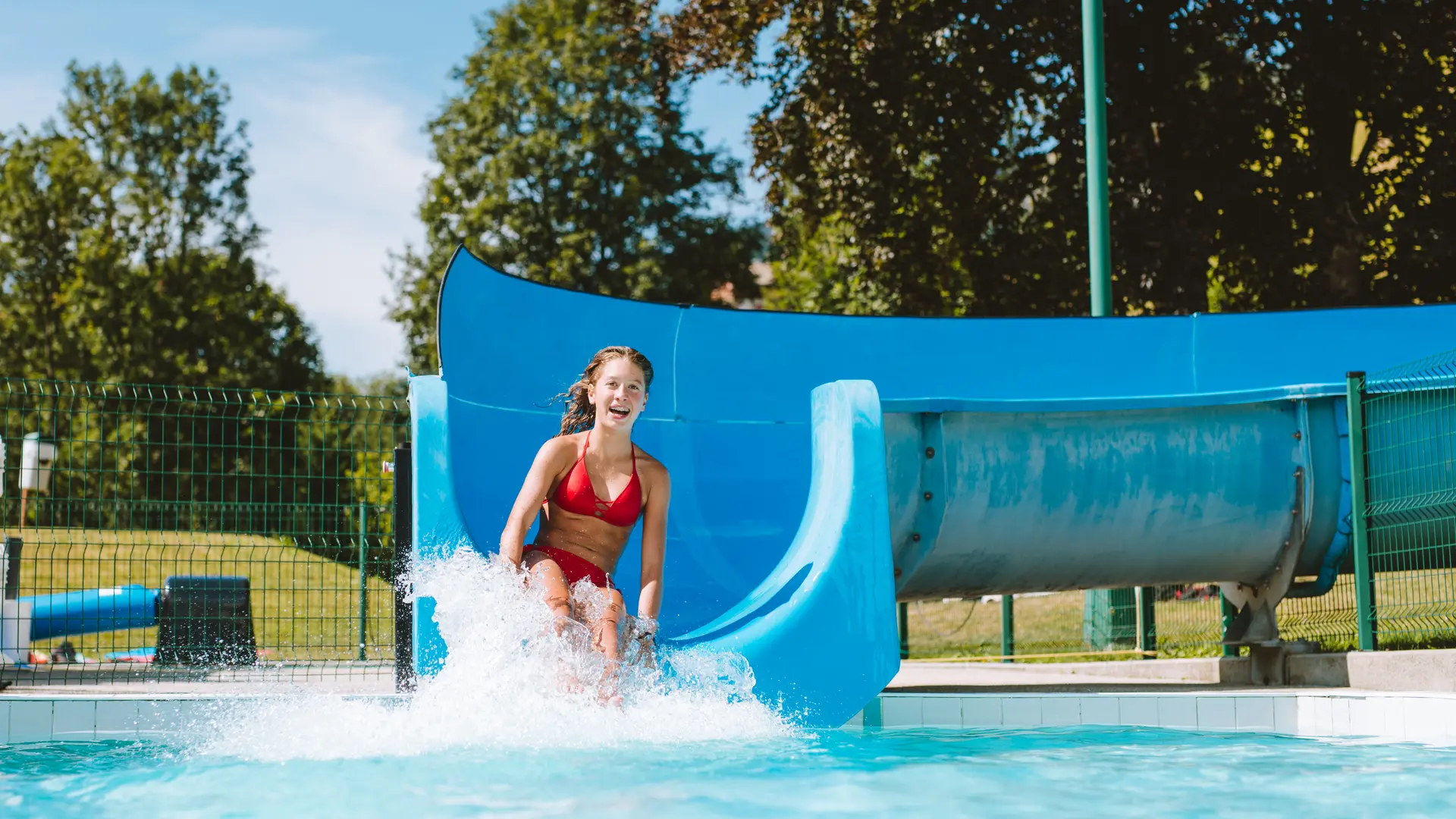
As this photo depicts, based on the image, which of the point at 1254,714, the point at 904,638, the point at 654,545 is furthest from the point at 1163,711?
the point at 904,638

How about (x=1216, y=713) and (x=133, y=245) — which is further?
(x=133, y=245)

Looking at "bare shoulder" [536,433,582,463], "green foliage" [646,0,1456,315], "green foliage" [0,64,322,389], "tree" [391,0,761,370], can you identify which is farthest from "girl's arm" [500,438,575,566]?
"green foliage" [0,64,322,389]

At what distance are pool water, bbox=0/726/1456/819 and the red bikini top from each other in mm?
1037

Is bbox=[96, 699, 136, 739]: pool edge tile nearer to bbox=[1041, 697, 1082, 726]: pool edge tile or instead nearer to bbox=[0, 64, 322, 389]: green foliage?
bbox=[1041, 697, 1082, 726]: pool edge tile

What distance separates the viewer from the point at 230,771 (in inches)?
140

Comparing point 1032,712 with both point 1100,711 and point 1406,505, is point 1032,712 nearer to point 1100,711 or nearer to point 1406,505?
point 1100,711

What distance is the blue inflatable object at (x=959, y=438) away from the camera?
20.0 ft

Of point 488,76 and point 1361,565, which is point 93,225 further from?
point 1361,565

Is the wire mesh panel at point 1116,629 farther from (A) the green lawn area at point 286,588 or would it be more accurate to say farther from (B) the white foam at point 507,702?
(A) the green lawn area at point 286,588

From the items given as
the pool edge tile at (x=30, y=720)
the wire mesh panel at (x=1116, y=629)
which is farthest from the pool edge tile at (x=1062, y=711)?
the pool edge tile at (x=30, y=720)

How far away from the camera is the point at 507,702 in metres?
4.23

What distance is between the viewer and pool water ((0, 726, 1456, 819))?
3.03 meters

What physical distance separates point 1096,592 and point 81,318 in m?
23.3

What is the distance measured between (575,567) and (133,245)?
85.3 feet
